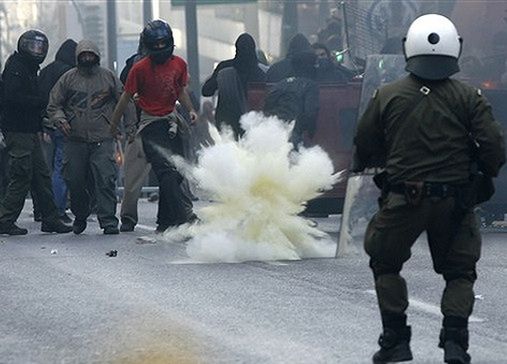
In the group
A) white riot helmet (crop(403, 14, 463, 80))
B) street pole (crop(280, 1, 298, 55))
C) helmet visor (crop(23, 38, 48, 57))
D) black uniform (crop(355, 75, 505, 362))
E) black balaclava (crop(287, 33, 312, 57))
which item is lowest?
street pole (crop(280, 1, 298, 55))

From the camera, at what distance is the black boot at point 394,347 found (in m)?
7.90

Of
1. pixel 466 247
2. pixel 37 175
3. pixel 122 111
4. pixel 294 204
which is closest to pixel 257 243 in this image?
pixel 294 204

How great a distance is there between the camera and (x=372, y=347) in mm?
8672

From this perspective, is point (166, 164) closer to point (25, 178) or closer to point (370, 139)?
point (25, 178)

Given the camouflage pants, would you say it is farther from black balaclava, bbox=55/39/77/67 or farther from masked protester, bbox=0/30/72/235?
black balaclava, bbox=55/39/77/67

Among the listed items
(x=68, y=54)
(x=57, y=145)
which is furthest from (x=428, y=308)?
(x=68, y=54)

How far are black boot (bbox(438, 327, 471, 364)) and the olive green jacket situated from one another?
65 cm

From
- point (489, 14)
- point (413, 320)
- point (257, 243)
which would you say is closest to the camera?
point (413, 320)

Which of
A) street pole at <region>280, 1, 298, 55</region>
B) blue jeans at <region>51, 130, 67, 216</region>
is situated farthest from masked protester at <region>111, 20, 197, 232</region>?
street pole at <region>280, 1, 298, 55</region>

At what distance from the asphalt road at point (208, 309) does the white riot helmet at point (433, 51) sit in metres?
1.29

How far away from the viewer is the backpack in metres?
17.2

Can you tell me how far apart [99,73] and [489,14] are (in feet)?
14.7

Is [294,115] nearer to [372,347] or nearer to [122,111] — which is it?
[122,111]

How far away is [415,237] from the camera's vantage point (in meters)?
7.99
